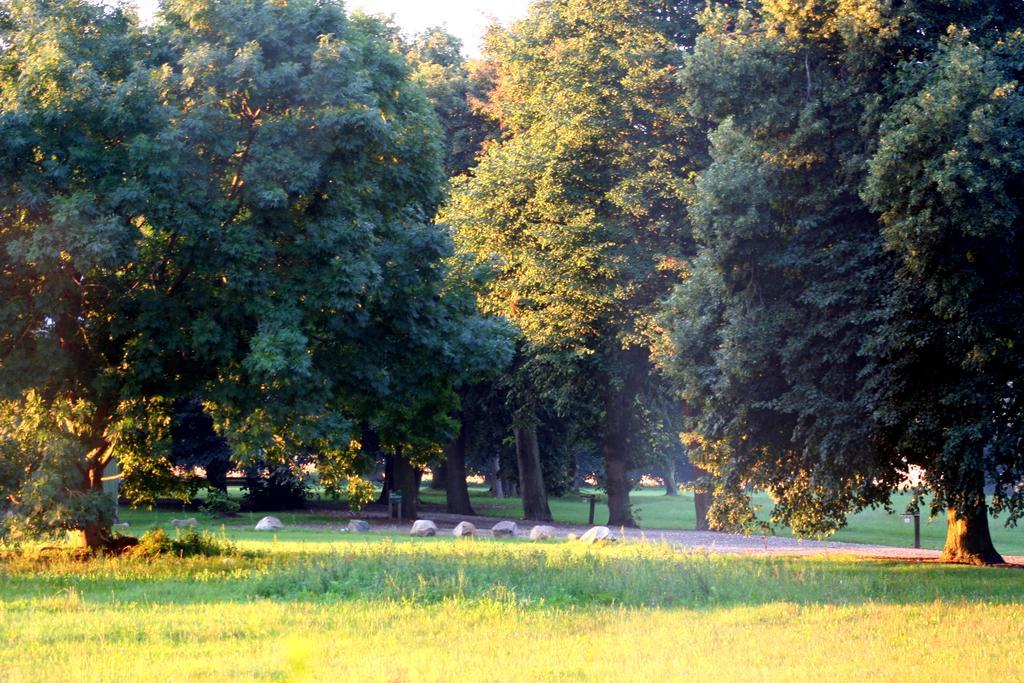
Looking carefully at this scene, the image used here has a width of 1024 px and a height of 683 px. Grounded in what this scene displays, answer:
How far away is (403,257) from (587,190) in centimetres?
1449

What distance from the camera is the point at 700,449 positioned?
2250 centimetres

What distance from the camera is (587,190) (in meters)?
32.5

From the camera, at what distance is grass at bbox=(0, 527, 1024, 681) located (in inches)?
387

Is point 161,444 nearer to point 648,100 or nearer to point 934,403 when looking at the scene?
point 934,403

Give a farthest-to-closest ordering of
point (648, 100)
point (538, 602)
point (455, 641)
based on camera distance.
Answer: point (648, 100) < point (538, 602) < point (455, 641)

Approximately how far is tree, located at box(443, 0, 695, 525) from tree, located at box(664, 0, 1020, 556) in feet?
28.4

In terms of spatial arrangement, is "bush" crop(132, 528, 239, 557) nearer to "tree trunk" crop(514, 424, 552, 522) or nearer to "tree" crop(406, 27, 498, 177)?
"tree trunk" crop(514, 424, 552, 522)

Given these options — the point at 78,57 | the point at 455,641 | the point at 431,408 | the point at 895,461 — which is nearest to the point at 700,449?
the point at 895,461

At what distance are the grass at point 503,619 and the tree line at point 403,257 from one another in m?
2.02

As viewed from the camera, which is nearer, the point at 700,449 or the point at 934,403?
the point at 934,403

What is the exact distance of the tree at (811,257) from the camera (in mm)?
18375

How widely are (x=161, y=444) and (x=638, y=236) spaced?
16370mm

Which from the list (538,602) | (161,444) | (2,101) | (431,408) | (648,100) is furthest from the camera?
(648,100)

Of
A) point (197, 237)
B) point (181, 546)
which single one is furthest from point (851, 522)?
point (197, 237)
